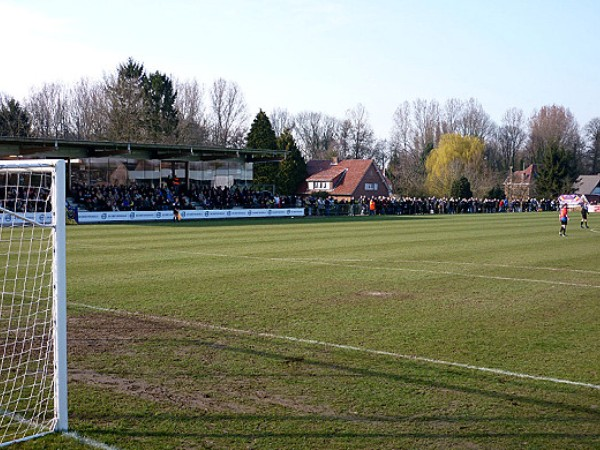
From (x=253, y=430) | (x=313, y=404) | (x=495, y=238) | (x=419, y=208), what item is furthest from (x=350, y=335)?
(x=419, y=208)

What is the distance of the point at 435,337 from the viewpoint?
8812mm

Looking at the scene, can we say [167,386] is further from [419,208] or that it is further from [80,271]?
[419,208]

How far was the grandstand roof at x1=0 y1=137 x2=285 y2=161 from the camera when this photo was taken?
127 feet

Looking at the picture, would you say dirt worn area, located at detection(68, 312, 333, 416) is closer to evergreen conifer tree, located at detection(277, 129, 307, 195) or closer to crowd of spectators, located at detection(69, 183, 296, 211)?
crowd of spectators, located at detection(69, 183, 296, 211)

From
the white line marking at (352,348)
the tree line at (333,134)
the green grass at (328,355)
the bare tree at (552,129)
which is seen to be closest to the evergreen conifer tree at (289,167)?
the tree line at (333,134)

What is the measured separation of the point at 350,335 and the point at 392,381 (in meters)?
2.13

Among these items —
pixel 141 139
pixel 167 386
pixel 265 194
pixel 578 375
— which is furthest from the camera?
pixel 141 139

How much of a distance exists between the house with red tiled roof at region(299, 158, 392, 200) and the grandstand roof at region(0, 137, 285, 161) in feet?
99.9

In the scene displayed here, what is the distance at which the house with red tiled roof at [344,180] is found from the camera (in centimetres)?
8444

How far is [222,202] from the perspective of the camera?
163 ft

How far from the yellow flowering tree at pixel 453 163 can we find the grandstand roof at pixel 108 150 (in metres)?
30.0

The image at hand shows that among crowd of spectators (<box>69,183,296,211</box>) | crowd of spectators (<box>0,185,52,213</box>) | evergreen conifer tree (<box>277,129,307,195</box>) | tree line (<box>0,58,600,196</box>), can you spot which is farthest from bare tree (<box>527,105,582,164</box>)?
crowd of spectators (<box>0,185,52,213</box>)

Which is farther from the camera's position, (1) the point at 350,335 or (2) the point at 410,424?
(1) the point at 350,335

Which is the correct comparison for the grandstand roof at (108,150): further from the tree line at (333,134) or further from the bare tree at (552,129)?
the bare tree at (552,129)
